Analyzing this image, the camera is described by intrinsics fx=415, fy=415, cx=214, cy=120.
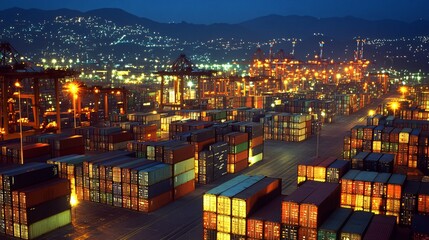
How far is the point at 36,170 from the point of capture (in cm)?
2989

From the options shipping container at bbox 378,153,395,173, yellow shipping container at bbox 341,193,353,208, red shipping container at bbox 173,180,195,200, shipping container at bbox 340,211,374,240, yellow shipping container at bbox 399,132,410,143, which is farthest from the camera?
yellow shipping container at bbox 399,132,410,143

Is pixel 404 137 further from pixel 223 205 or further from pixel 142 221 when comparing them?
pixel 142 221

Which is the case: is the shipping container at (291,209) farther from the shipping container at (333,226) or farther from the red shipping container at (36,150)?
the red shipping container at (36,150)

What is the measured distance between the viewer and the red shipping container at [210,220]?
25.2m

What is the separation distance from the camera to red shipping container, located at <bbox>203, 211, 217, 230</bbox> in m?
25.2

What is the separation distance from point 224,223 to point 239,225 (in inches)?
40.4

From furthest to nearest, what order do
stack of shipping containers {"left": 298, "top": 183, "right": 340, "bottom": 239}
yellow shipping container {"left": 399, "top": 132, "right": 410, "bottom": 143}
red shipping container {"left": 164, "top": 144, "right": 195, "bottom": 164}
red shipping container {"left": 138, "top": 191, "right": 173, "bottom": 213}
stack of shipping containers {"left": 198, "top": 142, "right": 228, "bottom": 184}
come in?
yellow shipping container {"left": 399, "top": 132, "right": 410, "bottom": 143}, stack of shipping containers {"left": 198, "top": 142, "right": 228, "bottom": 184}, red shipping container {"left": 164, "top": 144, "right": 195, "bottom": 164}, red shipping container {"left": 138, "top": 191, "right": 173, "bottom": 213}, stack of shipping containers {"left": 298, "top": 183, "right": 340, "bottom": 239}

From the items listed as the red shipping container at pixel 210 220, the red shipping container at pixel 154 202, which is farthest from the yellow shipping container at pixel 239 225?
the red shipping container at pixel 154 202

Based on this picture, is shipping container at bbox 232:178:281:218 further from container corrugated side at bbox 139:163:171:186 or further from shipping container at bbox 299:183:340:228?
container corrugated side at bbox 139:163:171:186

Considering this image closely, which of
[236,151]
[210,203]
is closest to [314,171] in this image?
[210,203]

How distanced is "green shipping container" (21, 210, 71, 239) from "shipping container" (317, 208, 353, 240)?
18270 mm

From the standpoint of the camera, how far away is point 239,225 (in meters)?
24.1

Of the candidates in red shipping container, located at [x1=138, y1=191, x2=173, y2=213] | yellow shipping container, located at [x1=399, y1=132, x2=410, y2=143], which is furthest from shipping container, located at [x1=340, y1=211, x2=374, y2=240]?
yellow shipping container, located at [x1=399, y1=132, x2=410, y2=143]

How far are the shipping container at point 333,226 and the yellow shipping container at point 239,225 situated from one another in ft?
14.4
